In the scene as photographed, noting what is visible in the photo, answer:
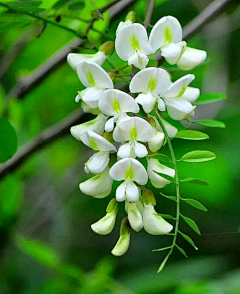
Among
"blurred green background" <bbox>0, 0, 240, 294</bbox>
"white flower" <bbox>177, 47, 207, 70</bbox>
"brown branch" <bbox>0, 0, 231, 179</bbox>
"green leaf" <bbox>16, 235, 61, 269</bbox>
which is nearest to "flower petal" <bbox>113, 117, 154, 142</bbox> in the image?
"white flower" <bbox>177, 47, 207, 70</bbox>

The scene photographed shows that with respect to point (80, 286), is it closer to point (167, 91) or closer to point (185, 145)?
point (185, 145)

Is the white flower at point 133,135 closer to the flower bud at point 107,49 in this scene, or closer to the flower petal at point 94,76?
the flower petal at point 94,76

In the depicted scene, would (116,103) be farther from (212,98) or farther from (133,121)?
(212,98)

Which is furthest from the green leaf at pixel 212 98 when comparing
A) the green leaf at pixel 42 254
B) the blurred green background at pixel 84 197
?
the green leaf at pixel 42 254

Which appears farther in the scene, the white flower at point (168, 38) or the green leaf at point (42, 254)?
the green leaf at point (42, 254)

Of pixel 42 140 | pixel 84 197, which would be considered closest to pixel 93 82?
pixel 42 140

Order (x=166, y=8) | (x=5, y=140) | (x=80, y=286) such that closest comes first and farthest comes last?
(x=5, y=140)
(x=80, y=286)
(x=166, y=8)

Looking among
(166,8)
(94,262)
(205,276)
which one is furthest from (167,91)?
(94,262)
